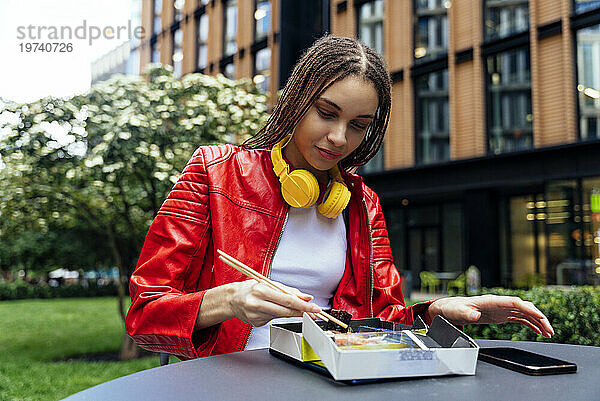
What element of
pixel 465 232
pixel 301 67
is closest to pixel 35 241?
pixel 465 232

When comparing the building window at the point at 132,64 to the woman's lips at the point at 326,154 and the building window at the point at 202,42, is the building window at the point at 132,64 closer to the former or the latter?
the building window at the point at 202,42

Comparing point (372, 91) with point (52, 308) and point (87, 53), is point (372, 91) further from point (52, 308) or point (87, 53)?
point (52, 308)

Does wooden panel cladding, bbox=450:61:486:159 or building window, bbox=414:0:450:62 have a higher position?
building window, bbox=414:0:450:62

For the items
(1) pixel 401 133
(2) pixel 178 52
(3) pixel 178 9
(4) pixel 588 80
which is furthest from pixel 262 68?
(4) pixel 588 80

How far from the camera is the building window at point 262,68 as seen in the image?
19391mm

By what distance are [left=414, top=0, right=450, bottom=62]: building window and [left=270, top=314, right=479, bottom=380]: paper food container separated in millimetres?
16132

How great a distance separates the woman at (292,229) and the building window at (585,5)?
13.7 m

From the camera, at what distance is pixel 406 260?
18547 millimetres

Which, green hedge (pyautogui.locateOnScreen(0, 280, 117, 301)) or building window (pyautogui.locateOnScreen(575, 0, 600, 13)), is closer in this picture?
building window (pyautogui.locateOnScreen(575, 0, 600, 13))

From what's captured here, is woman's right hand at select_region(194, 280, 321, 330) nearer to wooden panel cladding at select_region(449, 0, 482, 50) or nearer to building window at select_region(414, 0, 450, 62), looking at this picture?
wooden panel cladding at select_region(449, 0, 482, 50)

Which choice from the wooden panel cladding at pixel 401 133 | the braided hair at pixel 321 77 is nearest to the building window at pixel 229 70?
the wooden panel cladding at pixel 401 133

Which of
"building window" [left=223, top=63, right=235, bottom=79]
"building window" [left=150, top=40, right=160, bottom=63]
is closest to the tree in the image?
"building window" [left=223, top=63, right=235, bottom=79]

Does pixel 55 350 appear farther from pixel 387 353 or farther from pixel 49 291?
pixel 49 291

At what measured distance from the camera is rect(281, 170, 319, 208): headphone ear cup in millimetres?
1657
